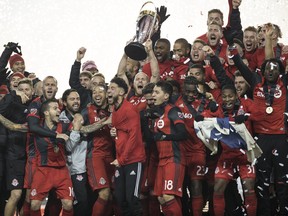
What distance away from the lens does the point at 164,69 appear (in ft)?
25.5

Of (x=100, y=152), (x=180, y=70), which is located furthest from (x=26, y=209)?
(x=180, y=70)

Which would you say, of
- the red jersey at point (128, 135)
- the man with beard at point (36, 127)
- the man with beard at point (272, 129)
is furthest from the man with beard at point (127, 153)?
the man with beard at point (272, 129)

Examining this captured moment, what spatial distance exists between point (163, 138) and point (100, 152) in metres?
0.84

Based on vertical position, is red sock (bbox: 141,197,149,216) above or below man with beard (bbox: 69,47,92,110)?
below

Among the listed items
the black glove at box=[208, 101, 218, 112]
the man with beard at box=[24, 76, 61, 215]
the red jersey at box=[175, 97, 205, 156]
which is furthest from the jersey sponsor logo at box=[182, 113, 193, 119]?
the man with beard at box=[24, 76, 61, 215]

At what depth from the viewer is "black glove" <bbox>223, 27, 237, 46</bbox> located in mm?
7410

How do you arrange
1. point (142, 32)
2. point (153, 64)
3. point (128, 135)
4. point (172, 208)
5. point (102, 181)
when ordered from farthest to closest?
1. point (142, 32)
2. point (153, 64)
3. point (102, 181)
4. point (128, 135)
5. point (172, 208)

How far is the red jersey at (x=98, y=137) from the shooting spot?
24.0ft

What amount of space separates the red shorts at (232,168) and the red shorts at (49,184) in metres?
1.42

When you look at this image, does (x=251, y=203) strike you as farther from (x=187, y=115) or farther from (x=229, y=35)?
(x=229, y=35)

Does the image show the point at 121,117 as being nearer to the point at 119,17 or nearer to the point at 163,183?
the point at 163,183

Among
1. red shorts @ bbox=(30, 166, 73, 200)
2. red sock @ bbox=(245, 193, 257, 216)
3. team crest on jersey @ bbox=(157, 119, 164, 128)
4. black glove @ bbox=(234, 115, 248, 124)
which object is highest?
black glove @ bbox=(234, 115, 248, 124)

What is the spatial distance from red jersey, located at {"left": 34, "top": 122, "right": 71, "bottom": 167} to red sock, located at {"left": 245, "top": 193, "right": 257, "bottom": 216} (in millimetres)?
1759

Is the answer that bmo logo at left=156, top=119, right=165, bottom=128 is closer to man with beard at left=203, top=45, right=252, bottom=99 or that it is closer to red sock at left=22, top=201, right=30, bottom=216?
man with beard at left=203, top=45, right=252, bottom=99
